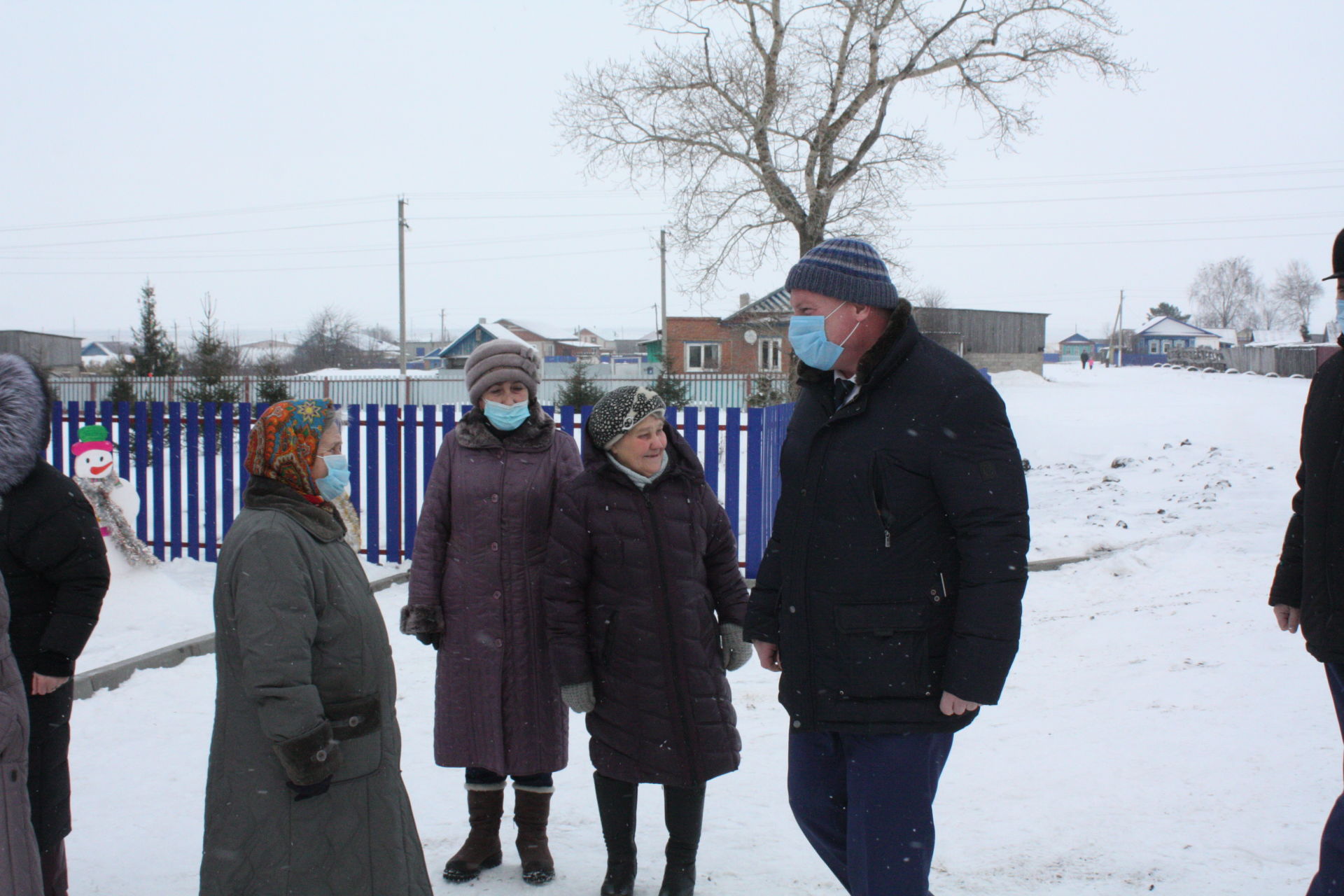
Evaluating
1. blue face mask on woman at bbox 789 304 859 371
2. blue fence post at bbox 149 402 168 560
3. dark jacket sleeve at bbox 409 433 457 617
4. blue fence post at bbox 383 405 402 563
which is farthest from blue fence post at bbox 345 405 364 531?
blue face mask on woman at bbox 789 304 859 371

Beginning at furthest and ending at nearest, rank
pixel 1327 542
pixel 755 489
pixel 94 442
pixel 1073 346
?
pixel 1073 346
pixel 755 489
pixel 94 442
pixel 1327 542

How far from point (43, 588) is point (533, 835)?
166 centimetres

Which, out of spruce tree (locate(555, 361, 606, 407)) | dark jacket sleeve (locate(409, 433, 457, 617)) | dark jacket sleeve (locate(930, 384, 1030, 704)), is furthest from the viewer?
spruce tree (locate(555, 361, 606, 407))

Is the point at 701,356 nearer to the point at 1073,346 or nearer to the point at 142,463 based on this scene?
the point at 142,463

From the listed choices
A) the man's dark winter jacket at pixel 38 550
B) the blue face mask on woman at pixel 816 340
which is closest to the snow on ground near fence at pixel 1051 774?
the man's dark winter jacket at pixel 38 550

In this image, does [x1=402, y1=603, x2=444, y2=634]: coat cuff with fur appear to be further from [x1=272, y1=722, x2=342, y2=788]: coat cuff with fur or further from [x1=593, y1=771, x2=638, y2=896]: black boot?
[x1=272, y1=722, x2=342, y2=788]: coat cuff with fur

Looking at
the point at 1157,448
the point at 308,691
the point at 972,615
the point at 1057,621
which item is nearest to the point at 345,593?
the point at 308,691

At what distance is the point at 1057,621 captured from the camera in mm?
6262

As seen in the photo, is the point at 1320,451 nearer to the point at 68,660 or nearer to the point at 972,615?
the point at 972,615

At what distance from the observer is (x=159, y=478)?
834 cm

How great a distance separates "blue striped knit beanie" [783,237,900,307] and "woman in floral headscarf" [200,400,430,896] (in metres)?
1.30

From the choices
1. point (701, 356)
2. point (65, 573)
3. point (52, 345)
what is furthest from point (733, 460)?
point (52, 345)

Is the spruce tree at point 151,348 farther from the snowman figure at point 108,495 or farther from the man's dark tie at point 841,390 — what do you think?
the man's dark tie at point 841,390

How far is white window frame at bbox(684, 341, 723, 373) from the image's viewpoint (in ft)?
143
